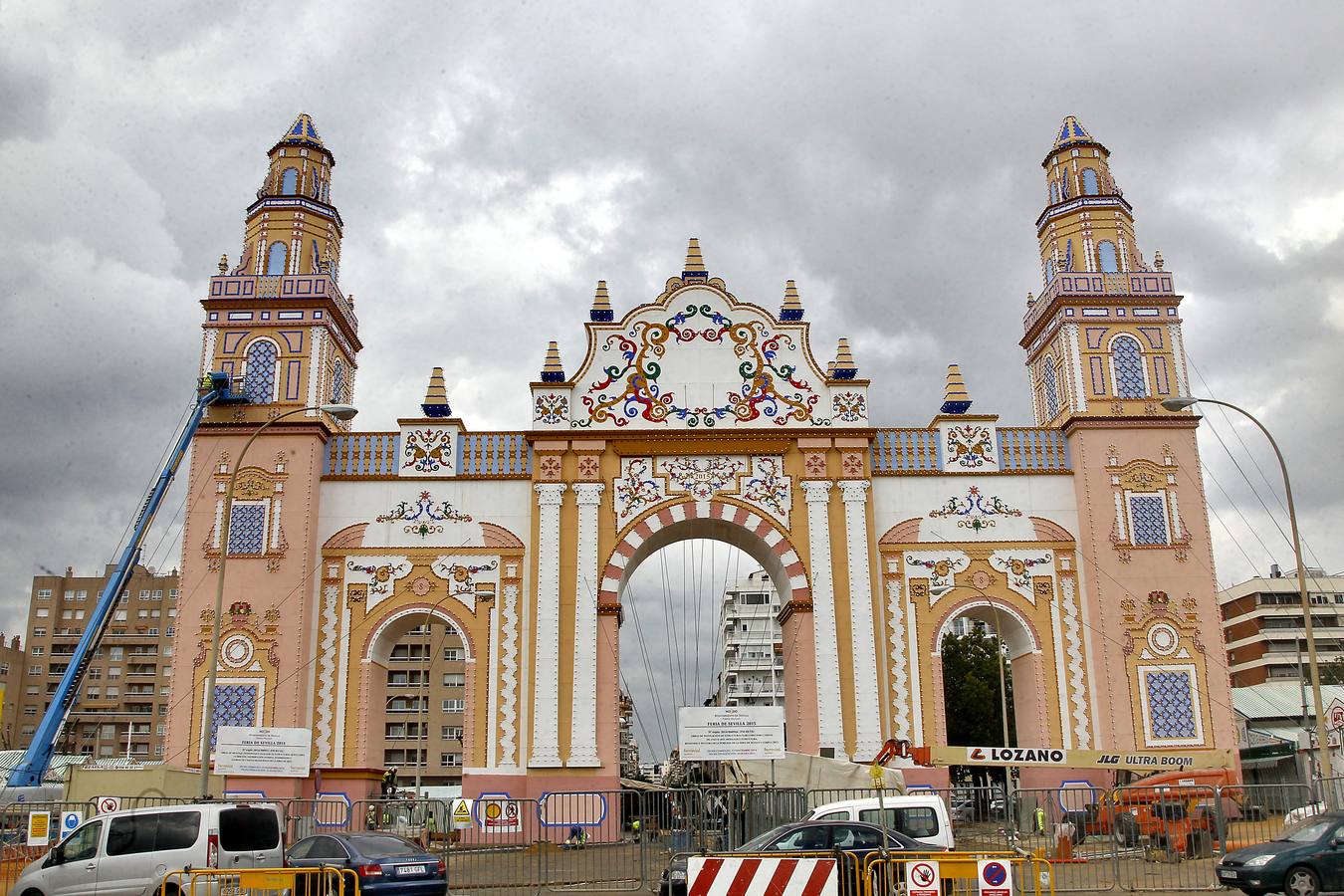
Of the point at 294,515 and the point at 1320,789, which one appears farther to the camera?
the point at 294,515

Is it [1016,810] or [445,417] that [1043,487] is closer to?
[1016,810]

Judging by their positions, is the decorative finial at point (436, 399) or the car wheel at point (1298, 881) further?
the decorative finial at point (436, 399)

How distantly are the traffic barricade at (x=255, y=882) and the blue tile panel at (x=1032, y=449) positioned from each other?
21692 millimetres

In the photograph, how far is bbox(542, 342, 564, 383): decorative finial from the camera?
106ft

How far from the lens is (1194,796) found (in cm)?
2161

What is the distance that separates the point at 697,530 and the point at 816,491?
11.6ft

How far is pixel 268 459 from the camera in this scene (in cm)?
3169

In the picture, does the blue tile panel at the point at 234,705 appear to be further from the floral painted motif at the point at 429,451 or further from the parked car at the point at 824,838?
the parked car at the point at 824,838

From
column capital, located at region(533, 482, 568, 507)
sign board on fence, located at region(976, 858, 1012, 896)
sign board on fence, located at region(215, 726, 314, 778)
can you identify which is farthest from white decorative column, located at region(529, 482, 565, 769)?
sign board on fence, located at region(976, 858, 1012, 896)

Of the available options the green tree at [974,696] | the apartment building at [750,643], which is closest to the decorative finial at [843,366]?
the green tree at [974,696]

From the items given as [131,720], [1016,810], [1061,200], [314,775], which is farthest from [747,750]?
[131,720]

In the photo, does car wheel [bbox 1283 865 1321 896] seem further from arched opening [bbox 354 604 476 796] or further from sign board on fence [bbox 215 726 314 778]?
arched opening [bbox 354 604 476 796]

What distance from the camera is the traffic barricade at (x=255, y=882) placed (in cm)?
1432

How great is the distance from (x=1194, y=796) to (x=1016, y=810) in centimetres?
326
